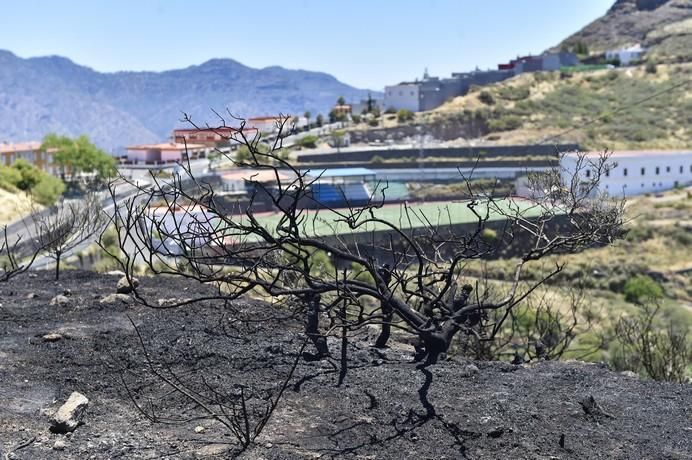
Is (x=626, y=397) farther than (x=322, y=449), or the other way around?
(x=626, y=397)

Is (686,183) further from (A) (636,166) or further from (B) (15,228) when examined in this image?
(B) (15,228)

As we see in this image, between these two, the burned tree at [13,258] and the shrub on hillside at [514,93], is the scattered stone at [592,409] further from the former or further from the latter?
the shrub on hillside at [514,93]

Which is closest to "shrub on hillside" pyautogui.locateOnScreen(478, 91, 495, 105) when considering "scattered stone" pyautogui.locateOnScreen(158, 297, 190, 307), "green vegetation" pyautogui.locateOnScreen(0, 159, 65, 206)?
"green vegetation" pyautogui.locateOnScreen(0, 159, 65, 206)

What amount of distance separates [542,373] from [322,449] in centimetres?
250

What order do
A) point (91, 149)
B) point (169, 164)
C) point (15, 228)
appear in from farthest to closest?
point (169, 164)
point (91, 149)
point (15, 228)

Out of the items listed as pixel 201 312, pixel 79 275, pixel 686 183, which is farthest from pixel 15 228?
pixel 686 183

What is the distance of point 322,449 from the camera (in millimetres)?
5625

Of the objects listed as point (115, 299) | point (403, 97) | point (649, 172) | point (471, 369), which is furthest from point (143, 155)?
point (471, 369)

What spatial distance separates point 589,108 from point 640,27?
5516 centimetres

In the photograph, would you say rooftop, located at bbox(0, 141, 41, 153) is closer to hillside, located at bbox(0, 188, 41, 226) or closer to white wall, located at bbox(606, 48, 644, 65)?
hillside, located at bbox(0, 188, 41, 226)

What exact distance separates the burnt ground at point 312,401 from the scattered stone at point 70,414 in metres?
0.09

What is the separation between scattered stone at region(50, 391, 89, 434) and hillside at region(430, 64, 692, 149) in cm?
5006

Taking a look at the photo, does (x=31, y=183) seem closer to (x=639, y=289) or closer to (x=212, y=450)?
(x=639, y=289)

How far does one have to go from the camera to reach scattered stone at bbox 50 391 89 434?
5.94 metres
